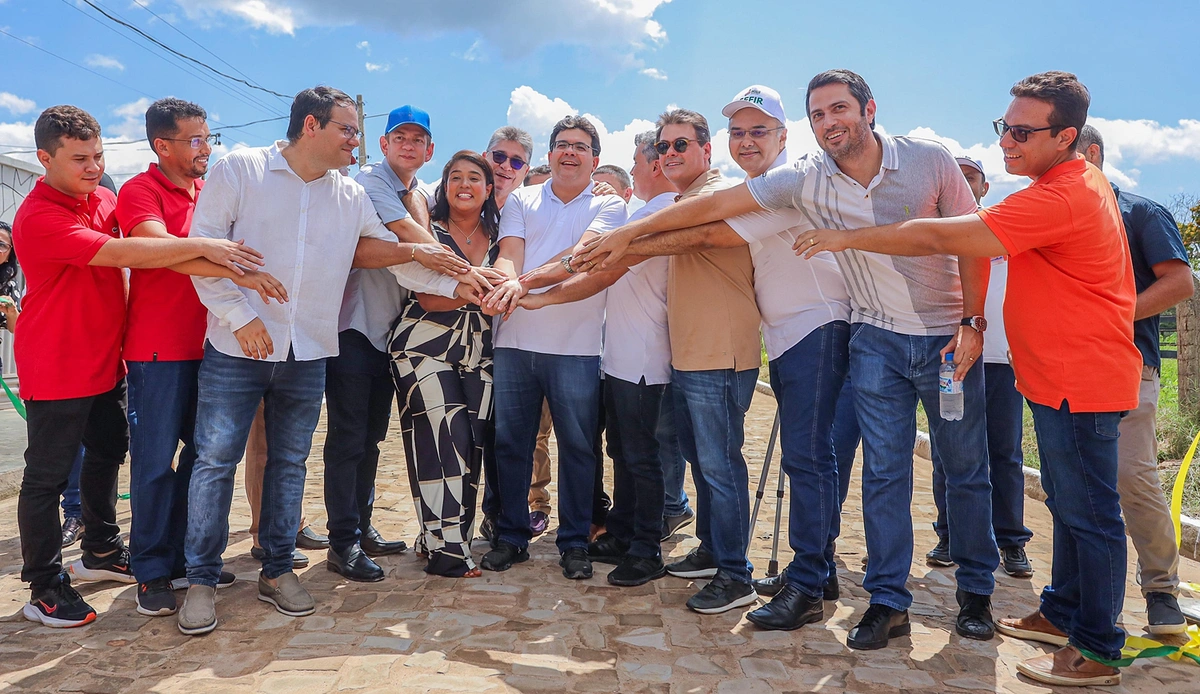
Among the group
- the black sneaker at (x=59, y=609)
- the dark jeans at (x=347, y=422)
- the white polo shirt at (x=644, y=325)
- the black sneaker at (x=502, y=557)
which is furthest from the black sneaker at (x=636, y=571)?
the black sneaker at (x=59, y=609)

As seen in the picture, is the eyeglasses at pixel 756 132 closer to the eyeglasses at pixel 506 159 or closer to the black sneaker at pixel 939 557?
the eyeglasses at pixel 506 159

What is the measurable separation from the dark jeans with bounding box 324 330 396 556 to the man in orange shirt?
262 cm

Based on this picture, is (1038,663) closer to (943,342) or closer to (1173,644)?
(1173,644)

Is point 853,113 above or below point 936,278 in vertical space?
above

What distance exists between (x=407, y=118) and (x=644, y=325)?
1780 millimetres

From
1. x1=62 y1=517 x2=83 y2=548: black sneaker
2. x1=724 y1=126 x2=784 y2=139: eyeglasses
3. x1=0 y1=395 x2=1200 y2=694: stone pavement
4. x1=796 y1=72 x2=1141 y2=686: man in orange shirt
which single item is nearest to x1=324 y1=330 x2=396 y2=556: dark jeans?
x1=0 y1=395 x2=1200 y2=694: stone pavement

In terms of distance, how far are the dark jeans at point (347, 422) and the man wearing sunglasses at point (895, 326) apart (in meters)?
2.11

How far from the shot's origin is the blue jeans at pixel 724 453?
3912mm

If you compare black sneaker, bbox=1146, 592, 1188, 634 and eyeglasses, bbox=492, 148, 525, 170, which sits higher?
eyeglasses, bbox=492, 148, 525, 170

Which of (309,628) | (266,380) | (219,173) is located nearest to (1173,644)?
(309,628)

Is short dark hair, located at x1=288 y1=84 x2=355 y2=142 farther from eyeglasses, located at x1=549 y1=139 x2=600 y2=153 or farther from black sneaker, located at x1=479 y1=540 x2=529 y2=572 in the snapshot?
black sneaker, located at x1=479 y1=540 x2=529 y2=572

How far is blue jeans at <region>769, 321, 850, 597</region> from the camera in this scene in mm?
3701

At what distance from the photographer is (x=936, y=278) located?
11.5 ft

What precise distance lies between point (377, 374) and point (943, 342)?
2.85 m
